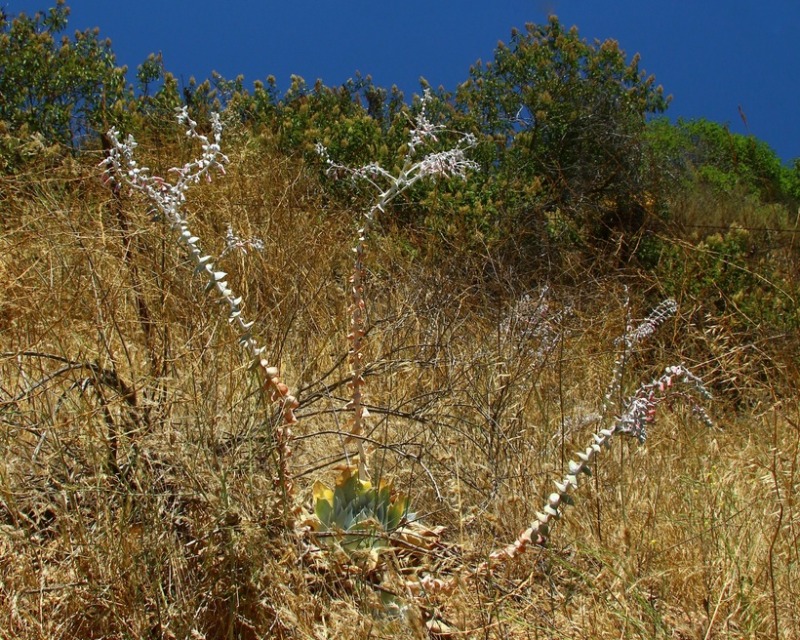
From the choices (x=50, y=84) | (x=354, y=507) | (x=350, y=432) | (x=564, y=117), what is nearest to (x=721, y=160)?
(x=564, y=117)

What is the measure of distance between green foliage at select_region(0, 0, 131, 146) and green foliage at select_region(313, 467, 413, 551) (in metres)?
4.48

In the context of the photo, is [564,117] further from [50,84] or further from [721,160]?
[721,160]

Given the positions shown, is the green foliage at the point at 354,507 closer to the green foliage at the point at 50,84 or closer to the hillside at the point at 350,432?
the hillside at the point at 350,432

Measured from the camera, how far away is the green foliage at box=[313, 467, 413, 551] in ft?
7.10

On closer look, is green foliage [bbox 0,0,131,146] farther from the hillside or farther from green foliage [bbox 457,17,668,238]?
green foliage [bbox 457,17,668,238]

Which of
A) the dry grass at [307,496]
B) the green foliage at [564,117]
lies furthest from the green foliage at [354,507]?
the green foliage at [564,117]

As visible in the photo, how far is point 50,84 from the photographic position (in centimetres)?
652

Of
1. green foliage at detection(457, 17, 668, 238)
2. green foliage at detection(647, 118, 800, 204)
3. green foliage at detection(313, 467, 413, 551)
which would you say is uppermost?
green foliage at detection(647, 118, 800, 204)

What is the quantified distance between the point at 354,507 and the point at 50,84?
540 cm

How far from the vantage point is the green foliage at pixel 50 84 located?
6.35 meters

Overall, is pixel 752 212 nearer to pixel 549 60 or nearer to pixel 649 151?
pixel 649 151

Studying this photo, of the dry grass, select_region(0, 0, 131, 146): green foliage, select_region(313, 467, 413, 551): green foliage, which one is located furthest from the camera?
select_region(0, 0, 131, 146): green foliage

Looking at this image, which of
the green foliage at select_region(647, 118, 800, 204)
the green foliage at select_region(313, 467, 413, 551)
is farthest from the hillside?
the green foliage at select_region(647, 118, 800, 204)

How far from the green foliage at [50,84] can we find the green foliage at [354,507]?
4.48 m
